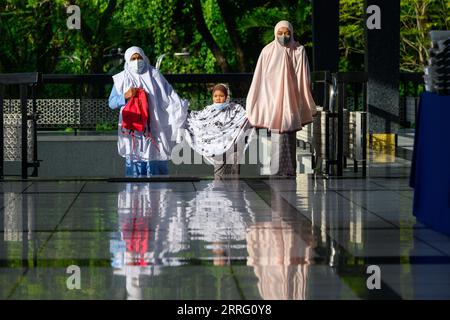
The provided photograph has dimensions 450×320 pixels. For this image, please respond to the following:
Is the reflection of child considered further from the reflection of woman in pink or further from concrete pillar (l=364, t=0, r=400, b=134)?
the reflection of woman in pink

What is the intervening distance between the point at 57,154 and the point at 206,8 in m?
17.7

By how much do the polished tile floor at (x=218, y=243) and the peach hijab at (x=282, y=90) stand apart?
1.48 metres

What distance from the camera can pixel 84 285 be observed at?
8.41 metres

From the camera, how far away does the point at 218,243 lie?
10.5 meters

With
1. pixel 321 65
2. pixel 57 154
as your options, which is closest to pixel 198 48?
pixel 57 154

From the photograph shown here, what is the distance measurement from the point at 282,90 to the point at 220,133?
1322mm

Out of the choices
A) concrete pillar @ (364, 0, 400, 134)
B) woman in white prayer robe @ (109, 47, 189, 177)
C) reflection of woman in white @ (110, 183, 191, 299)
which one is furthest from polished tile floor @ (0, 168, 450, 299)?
concrete pillar @ (364, 0, 400, 134)

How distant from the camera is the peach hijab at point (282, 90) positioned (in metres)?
17.2

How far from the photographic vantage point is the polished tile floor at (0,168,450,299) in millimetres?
8359

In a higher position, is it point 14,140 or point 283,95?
point 283,95

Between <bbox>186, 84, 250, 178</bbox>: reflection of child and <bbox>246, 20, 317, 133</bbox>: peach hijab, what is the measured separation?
2.51 feet

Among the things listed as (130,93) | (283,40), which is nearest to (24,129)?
(130,93)

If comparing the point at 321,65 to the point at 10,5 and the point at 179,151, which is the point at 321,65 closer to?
A: the point at 179,151

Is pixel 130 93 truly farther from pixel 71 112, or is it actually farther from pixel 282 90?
pixel 71 112
